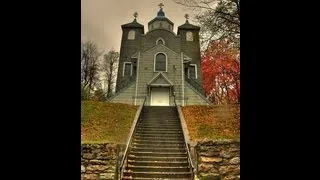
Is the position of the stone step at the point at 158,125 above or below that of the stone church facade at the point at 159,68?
below

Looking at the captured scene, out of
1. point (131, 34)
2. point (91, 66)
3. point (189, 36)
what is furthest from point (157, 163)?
point (189, 36)

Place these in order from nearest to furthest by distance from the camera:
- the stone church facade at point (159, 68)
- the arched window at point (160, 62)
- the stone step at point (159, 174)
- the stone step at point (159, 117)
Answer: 1. the stone step at point (159, 174)
2. the stone step at point (159, 117)
3. the stone church facade at point (159, 68)
4. the arched window at point (160, 62)

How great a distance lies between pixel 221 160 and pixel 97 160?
8.84ft

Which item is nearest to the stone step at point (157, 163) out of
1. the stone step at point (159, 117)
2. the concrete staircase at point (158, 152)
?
the concrete staircase at point (158, 152)

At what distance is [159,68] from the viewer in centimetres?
2031

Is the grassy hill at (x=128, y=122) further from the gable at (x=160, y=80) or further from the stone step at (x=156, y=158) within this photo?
the gable at (x=160, y=80)

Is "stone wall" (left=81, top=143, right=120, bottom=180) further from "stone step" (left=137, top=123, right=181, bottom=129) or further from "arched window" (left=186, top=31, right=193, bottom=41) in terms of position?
"arched window" (left=186, top=31, right=193, bottom=41)

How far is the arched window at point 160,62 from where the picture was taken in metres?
20.3

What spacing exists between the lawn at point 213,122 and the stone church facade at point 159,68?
4.59m

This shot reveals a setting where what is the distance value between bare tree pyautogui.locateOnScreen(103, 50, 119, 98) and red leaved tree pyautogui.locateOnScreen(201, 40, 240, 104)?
17.8ft

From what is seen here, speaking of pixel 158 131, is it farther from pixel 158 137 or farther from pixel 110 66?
pixel 110 66
